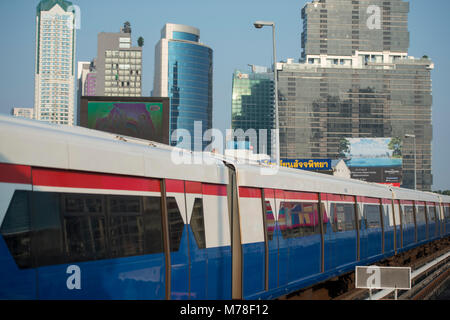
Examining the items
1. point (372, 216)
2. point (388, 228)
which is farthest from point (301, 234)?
point (388, 228)

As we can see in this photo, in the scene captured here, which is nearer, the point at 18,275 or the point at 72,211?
the point at 18,275

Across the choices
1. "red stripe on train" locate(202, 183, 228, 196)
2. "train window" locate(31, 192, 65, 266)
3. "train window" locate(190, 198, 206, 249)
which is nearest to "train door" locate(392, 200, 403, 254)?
"red stripe on train" locate(202, 183, 228, 196)

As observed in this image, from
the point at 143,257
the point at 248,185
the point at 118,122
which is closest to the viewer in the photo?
the point at 143,257

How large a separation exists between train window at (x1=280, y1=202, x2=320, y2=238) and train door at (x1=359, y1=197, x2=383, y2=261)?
→ 473 cm

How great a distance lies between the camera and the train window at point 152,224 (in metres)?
8.26

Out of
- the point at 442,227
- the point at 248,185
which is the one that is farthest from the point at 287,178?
the point at 442,227

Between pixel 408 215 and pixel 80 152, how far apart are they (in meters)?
22.7

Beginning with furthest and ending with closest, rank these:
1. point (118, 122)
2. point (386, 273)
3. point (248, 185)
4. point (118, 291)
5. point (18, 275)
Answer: point (118, 122), point (248, 185), point (386, 273), point (118, 291), point (18, 275)

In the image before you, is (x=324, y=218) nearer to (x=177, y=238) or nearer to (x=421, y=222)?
(x=177, y=238)

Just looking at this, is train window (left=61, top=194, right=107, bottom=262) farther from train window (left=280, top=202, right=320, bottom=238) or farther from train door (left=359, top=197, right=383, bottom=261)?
train door (left=359, top=197, right=383, bottom=261)

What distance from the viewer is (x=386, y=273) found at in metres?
10.8

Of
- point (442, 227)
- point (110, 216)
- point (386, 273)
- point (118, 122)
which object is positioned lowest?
point (442, 227)

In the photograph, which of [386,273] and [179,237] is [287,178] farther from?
[179,237]

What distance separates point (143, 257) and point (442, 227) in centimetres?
3395
